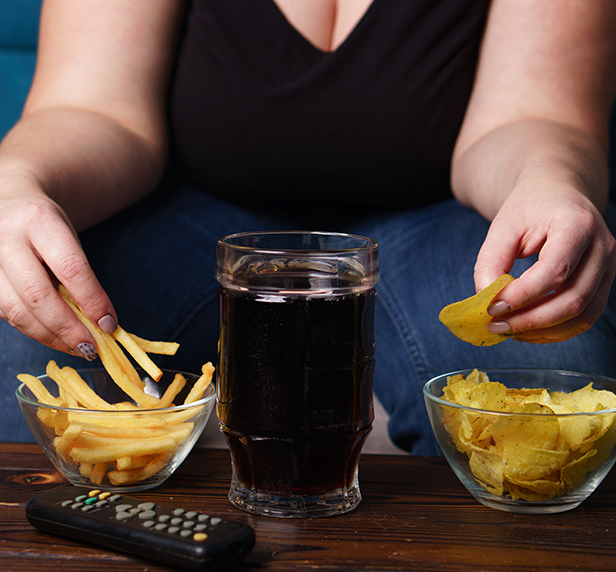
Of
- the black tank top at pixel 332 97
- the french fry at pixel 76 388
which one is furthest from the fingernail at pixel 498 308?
the black tank top at pixel 332 97

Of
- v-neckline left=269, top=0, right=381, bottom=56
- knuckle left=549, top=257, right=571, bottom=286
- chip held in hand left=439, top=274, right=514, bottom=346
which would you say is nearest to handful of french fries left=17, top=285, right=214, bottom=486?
chip held in hand left=439, top=274, right=514, bottom=346

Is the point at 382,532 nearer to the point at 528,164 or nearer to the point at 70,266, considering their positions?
the point at 70,266

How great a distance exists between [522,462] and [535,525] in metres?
0.06

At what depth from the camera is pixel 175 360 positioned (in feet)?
4.09

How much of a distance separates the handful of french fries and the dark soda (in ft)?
0.21

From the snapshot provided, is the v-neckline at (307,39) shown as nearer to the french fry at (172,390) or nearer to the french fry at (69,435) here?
the french fry at (172,390)

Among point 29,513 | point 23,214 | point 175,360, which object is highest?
point 23,214

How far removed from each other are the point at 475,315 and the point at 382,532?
22 cm

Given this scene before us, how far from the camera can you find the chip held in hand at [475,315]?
0.64 m

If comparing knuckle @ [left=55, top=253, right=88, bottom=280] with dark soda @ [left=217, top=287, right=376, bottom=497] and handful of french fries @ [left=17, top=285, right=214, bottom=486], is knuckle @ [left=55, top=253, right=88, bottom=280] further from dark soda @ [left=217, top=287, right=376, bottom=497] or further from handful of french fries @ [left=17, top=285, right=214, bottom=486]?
dark soda @ [left=217, top=287, right=376, bottom=497]

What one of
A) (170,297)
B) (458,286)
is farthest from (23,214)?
(458,286)

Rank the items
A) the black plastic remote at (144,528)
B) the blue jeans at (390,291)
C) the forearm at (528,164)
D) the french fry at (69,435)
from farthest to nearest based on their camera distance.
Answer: the blue jeans at (390,291) < the forearm at (528,164) < the french fry at (69,435) < the black plastic remote at (144,528)

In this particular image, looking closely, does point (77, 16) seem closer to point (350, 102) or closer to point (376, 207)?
point (350, 102)

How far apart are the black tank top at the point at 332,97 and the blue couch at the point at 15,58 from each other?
0.60 m
